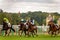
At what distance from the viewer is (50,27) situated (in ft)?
9.25

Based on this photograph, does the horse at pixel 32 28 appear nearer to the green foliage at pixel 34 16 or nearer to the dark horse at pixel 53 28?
the green foliage at pixel 34 16

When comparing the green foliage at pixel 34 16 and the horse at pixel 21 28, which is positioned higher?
the green foliage at pixel 34 16

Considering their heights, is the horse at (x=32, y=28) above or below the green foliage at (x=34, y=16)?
below

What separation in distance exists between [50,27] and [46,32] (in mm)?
79

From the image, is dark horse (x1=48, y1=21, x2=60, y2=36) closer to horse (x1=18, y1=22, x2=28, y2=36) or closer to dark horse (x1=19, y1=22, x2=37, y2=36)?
dark horse (x1=19, y1=22, x2=37, y2=36)

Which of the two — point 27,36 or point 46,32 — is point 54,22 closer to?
point 46,32

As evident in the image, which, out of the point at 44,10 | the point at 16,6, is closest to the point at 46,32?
the point at 44,10

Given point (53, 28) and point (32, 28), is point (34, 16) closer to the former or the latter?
point (32, 28)

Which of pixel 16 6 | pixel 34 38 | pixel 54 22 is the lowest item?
pixel 34 38

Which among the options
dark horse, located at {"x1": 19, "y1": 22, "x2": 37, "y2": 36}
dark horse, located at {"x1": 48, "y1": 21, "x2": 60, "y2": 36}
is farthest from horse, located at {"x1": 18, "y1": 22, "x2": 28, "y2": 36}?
dark horse, located at {"x1": 48, "y1": 21, "x2": 60, "y2": 36}

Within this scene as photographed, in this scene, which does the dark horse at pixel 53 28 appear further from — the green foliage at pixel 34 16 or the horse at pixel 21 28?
the horse at pixel 21 28

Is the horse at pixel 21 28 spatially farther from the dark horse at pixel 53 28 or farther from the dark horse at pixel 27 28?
the dark horse at pixel 53 28

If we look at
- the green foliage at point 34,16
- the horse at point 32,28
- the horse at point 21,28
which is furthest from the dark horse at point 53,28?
the horse at point 21,28

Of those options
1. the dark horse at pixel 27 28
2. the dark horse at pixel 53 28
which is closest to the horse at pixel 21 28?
the dark horse at pixel 27 28
